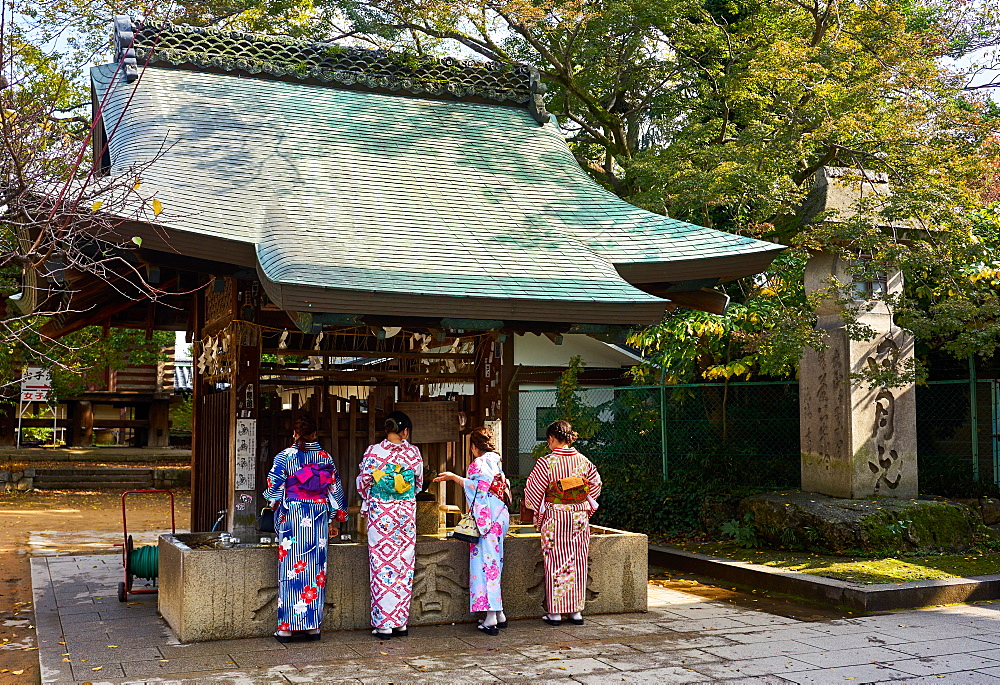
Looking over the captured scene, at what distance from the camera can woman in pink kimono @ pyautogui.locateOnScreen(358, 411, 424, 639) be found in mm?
7531

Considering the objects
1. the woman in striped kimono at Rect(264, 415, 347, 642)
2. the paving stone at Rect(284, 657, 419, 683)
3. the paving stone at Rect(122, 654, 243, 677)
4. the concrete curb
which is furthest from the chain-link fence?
the paving stone at Rect(122, 654, 243, 677)

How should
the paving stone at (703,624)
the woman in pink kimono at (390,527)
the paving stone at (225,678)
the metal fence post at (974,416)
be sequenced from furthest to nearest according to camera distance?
the metal fence post at (974,416) < the paving stone at (703,624) < the woman in pink kimono at (390,527) < the paving stone at (225,678)

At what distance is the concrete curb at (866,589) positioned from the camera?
9.03 metres

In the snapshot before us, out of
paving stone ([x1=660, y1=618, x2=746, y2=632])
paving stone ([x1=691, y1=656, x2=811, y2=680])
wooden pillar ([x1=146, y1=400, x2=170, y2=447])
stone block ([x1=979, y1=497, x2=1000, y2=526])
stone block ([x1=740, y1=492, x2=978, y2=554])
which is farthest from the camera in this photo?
wooden pillar ([x1=146, y1=400, x2=170, y2=447])

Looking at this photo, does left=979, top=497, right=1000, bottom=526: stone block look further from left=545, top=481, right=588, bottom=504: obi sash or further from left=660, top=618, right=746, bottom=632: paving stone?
left=545, top=481, right=588, bottom=504: obi sash

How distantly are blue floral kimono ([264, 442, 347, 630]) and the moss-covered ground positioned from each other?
5556mm

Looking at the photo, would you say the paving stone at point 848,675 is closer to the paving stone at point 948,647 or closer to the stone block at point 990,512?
the paving stone at point 948,647

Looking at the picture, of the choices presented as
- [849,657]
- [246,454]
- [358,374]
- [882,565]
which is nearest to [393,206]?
[358,374]

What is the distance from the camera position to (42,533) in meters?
15.8

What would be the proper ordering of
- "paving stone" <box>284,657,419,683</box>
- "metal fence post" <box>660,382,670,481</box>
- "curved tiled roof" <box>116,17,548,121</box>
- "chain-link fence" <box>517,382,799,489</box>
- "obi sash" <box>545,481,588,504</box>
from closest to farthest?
"paving stone" <box>284,657,419,683</box> → "obi sash" <box>545,481,588,504</box> → "curved tiled roof" <box>116,17,548,121</box> → "chain-link fence" <box>517,382,799,489</box> → "metal fence post" <box>660,382,670,481</box>

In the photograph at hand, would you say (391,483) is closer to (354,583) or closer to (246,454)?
(354,583)

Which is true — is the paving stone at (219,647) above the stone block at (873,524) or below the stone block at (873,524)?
below

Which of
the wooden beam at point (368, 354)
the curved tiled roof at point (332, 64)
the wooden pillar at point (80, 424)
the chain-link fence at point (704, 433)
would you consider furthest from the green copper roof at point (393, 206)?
the wooden pillar at point (80, 424)

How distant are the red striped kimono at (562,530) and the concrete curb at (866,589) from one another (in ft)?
9.47
